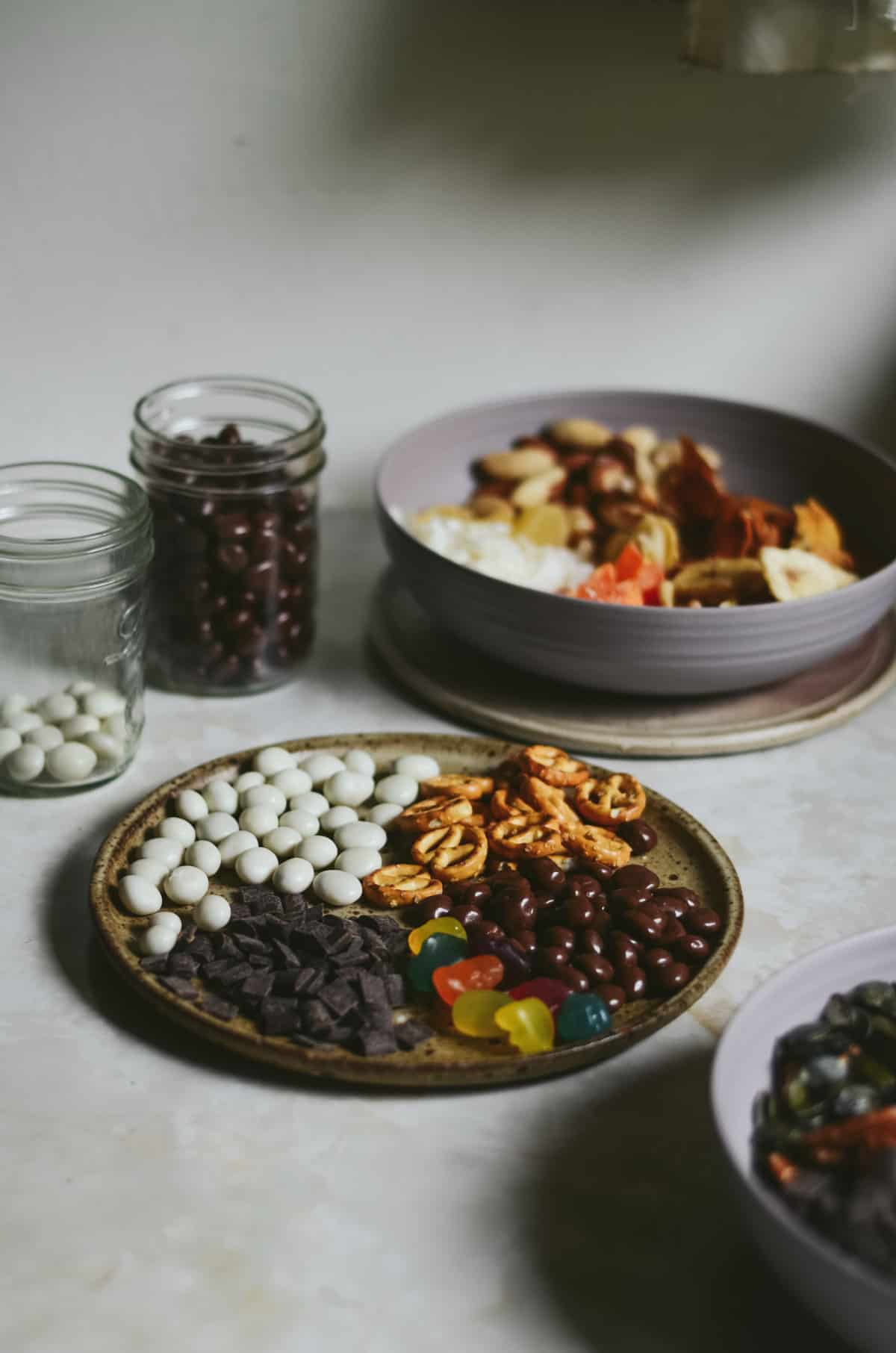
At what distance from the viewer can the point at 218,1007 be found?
0.68 meters

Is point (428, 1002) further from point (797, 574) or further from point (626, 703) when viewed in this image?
point (797, 574)

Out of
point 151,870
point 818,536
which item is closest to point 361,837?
point 151,870

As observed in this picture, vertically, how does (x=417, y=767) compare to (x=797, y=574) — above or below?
below

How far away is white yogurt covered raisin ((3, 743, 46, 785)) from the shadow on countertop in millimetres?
429

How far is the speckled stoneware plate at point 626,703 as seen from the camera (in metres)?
0.97

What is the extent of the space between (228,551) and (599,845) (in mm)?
341

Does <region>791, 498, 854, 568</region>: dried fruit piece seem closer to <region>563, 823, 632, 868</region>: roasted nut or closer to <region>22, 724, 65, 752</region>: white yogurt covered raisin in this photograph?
<region>563, 823, 632, 868</region>: roasted nut

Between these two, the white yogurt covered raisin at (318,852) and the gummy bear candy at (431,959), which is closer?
the gummy bear candy at (431,959)

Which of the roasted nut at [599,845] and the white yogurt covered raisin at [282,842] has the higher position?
the roasted nut at [599,845]

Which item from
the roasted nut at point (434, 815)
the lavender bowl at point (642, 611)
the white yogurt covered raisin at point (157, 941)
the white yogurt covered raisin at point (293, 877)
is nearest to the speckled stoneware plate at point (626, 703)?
the lavender bowl at point (642, 611)

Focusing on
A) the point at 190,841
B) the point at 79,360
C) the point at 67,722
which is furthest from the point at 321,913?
the point at 79,360

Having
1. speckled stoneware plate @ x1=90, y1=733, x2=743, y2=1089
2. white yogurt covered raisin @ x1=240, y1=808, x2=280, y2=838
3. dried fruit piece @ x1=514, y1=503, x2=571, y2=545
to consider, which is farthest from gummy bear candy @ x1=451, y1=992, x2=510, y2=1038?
dried fruit piece @ x1=514, y1=503, x2=571, y2=545

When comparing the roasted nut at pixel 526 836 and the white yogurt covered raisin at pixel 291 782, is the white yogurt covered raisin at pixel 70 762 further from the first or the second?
the roasted nut at pixel 526 836

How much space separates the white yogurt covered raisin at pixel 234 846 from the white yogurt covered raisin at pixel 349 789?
8cm
